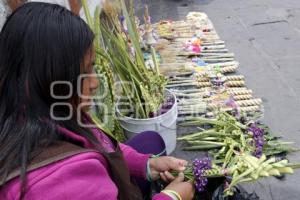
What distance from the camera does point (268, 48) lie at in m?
3.92

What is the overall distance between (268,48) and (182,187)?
8.83ft

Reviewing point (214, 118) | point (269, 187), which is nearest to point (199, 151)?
point (214, 118)

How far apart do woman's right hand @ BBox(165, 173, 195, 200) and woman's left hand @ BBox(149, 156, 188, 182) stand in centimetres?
6

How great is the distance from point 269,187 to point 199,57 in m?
1.74

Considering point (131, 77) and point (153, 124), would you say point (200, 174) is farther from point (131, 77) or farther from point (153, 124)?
point (131, 77)

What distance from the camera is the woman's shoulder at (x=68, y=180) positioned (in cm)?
99

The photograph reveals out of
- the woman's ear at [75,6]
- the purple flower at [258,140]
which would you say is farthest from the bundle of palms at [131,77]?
the purple flower at [258,140]

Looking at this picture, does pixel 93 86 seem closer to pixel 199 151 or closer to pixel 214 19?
pixel 199 151

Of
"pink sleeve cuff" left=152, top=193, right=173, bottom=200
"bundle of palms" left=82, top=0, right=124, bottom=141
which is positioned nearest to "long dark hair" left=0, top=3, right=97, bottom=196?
"pink sleeve cuff" left=152, top=193, right=173, bottom=200

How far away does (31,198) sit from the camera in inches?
38.8

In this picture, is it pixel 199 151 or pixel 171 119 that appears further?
pixel 199 151

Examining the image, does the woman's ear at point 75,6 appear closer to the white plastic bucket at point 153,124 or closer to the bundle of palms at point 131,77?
the bundle of palms at point 131,77

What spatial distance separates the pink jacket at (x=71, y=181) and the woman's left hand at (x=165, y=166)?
566 millimetres


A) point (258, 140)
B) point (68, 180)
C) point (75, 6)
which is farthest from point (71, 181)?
point (75, 6)
